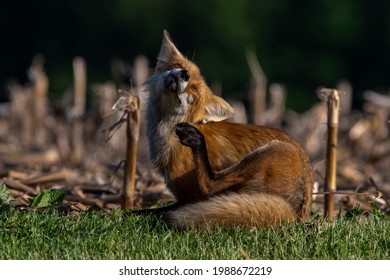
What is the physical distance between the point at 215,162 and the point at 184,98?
60 cm

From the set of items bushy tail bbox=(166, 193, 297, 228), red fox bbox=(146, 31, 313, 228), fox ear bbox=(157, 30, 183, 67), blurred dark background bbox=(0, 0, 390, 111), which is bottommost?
bushy tail bbox=(166, 193, 297, 228)

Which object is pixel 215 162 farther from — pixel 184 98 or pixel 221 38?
pixel 221 38

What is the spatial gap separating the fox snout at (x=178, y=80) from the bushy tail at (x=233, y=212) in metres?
1.01

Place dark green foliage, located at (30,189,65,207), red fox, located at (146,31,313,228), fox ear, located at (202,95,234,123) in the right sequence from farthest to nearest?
dark green foliage, located at (30,189,65,207)
fox ear, located at (202,95,234,123)
red fox, located at (146,31,313,228)

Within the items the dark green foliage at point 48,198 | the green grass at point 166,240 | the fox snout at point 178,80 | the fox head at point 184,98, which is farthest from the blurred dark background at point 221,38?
the green grass at point 166,240

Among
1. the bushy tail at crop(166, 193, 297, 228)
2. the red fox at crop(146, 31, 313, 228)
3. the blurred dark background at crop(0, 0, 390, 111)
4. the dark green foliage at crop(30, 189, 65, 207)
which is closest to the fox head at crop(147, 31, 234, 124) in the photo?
the red fox at crop(146, 31, 313, 228)

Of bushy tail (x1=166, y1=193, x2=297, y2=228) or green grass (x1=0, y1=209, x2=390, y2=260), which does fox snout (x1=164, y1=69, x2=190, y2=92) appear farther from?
green grass (x1=0, y1=209, x2=390, y2=260)

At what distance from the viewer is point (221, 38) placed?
49.4 meters

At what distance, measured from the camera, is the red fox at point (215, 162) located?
8.55m

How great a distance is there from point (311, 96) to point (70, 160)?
93.4ft

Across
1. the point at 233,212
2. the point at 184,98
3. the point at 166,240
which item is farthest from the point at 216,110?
the point at 166,240

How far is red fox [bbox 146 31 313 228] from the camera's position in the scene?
336 inches

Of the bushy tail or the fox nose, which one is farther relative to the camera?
the fox nose

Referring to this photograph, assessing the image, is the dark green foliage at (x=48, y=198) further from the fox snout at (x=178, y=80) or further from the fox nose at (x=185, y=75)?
the fox nose at (x=185, y=75)
